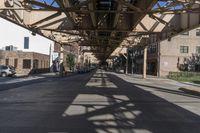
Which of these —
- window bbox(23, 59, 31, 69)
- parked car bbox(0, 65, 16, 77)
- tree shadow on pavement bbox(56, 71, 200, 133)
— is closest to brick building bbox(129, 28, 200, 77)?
window bbox(23, 59, 31, 69)

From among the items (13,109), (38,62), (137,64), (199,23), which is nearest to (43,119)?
(13,109)

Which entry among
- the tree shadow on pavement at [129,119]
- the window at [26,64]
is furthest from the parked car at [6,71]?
the tree shadow on pavement at [129,119]

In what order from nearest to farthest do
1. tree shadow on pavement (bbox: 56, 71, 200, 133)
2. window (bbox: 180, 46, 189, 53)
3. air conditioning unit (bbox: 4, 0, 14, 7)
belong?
tree shadow on pavement (bbox: 56, 71, 200, 133) → air conditioning unit (bbox: 4, 0, 14, 7) → window (bbox: 180, 46, 189, 53)

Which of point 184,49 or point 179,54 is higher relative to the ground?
point 184,49

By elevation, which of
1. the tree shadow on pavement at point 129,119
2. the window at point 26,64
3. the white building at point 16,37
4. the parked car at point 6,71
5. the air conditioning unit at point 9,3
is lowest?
the tree shadow on pavement at point 129,119

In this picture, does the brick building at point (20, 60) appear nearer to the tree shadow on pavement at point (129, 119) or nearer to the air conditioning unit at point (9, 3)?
the air conditioning unit at point (9, 3)

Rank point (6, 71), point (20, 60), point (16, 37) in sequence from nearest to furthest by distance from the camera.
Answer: point (6, 71)
point (20, 60)
point (16, 37)

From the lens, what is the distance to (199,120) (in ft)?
47.4

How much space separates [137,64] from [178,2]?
8481 centimetres

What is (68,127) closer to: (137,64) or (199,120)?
(199,120)

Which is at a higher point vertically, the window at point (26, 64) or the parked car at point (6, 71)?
the window at point (26, 64)

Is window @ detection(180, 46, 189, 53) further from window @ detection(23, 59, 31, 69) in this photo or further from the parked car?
the parked car

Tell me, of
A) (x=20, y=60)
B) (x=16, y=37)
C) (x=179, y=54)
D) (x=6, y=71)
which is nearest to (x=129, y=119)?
(x=6, y=71)

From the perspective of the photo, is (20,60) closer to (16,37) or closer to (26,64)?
(26,64)
